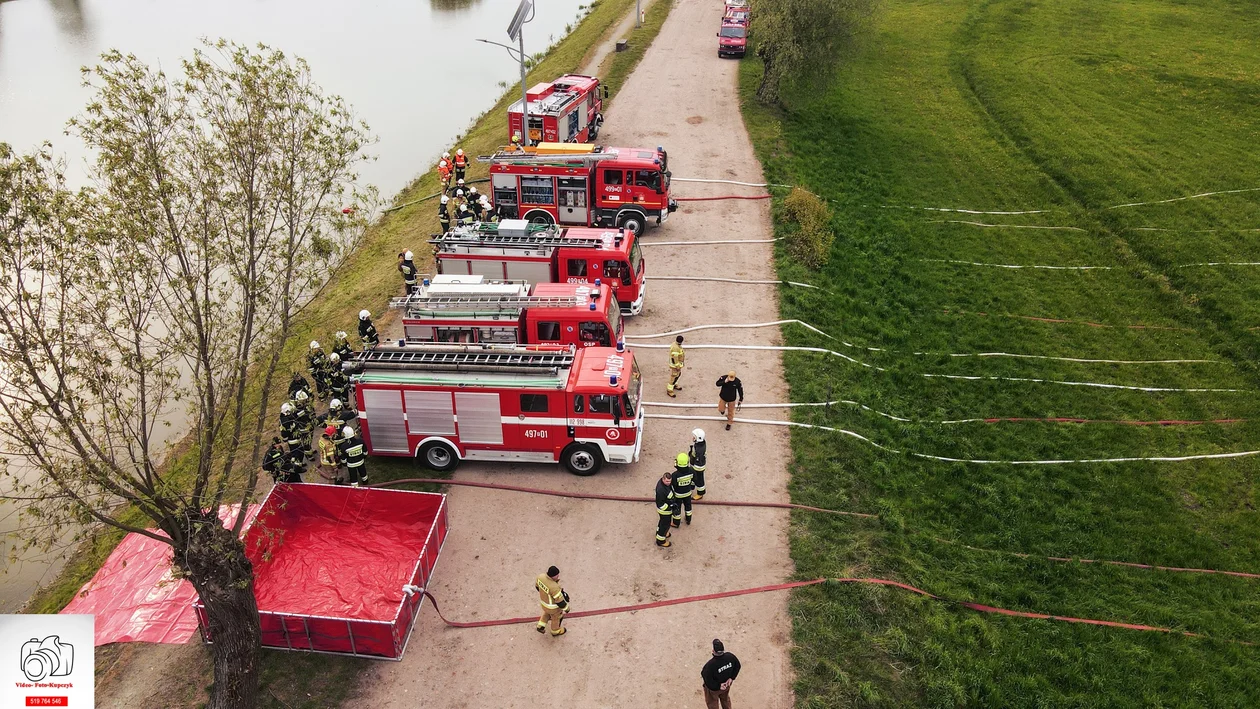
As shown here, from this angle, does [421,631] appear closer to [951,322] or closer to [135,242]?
[135,242]

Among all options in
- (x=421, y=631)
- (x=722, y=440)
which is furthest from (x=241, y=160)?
(x=722, y=440)

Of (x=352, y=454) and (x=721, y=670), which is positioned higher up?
(x=352, y=454)

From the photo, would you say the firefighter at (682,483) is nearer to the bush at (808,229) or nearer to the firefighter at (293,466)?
the firefighter at (293,466)

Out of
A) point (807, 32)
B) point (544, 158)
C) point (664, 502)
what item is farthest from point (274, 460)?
point (807, 32)

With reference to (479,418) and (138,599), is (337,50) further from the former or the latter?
(138,599)

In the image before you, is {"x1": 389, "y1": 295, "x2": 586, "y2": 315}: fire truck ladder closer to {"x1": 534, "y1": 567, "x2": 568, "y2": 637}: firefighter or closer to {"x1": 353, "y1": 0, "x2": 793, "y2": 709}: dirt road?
{"x1": 353, "y1": 0, "x2": 793, "y2": 709}: dirt road

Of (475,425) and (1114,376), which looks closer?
(475,425)
